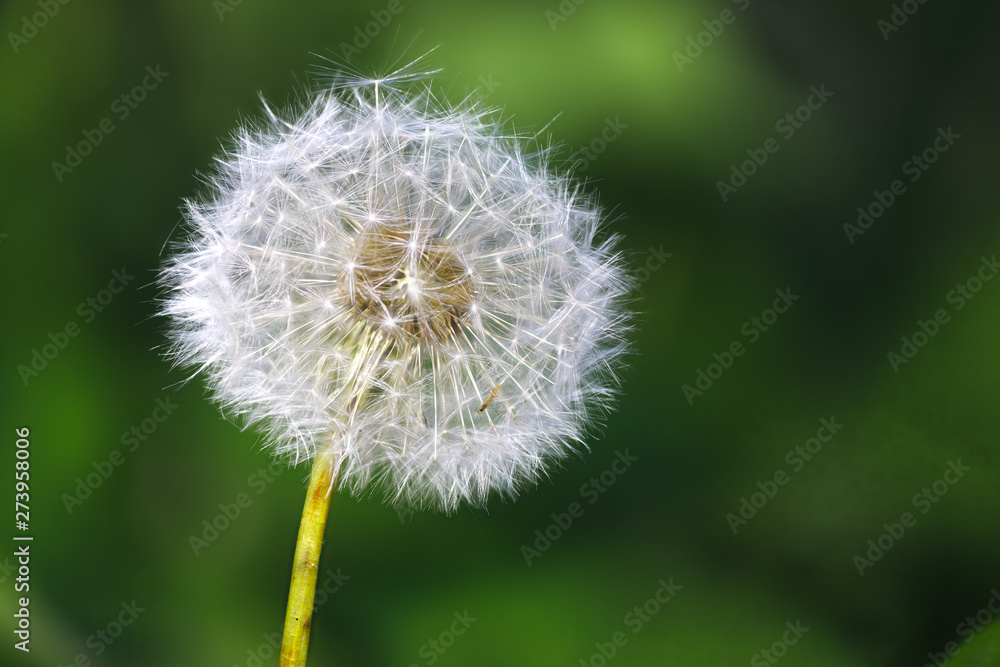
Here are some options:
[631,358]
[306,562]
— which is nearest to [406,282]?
[306,562]

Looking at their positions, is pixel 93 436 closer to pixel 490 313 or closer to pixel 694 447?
pixel 490 313

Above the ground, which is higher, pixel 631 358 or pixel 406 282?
pixel 631 358

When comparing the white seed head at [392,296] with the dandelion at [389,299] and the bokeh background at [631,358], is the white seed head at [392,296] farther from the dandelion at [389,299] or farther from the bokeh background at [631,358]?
the bokeh background at [631,358]

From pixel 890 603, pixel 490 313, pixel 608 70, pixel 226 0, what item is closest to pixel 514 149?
pixel 490 313

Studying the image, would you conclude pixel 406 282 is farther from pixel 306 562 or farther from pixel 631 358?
pixel 631 358

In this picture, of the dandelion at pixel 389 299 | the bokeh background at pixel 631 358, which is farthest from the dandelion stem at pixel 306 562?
the bokeh background at pixel 631 358

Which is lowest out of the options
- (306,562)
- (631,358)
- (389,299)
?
(306,562)

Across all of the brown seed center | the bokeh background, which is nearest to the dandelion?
the brown seed center

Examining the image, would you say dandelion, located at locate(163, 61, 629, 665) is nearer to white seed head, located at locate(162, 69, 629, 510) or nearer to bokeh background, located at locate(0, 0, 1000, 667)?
white seed head, located at locate(162, 69, 629, 510)
